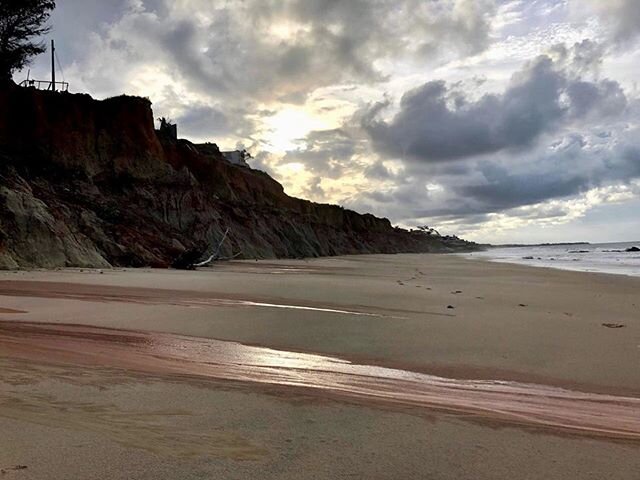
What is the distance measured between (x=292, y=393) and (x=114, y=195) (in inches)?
942

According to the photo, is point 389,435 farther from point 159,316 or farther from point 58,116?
point 58,116

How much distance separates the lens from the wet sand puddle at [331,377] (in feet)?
9.71

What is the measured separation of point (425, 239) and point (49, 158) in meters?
86.7

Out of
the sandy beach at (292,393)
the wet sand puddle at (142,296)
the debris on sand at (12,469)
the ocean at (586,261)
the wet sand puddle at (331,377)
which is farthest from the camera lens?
the ocean at (586,261)

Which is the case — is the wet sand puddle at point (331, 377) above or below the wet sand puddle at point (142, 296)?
below

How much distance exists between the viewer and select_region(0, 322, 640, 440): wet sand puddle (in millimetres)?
2961

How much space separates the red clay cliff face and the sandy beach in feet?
22.2

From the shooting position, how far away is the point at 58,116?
26656 mm

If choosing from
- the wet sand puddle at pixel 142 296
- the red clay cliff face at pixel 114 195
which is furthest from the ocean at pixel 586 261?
the red clay cliff face at pixel 114 195

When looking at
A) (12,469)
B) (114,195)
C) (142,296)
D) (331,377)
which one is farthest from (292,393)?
(114,195)

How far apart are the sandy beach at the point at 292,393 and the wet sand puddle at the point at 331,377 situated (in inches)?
1.0

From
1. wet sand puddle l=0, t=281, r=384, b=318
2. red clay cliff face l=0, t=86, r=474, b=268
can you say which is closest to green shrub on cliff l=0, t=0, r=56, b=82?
red clay cliff face l=0, t=86, r=474, b=268

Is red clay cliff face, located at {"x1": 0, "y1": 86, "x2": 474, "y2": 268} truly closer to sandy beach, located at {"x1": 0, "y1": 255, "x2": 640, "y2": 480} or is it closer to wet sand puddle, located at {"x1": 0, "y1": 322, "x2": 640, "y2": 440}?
sandy beach, located at {"x1": 0, "y1": 255, "x2": 640, "y2": 480}

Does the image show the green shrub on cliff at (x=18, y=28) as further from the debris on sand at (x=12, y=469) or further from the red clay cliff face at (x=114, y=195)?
the debris on sand at (x=12, y=469)
